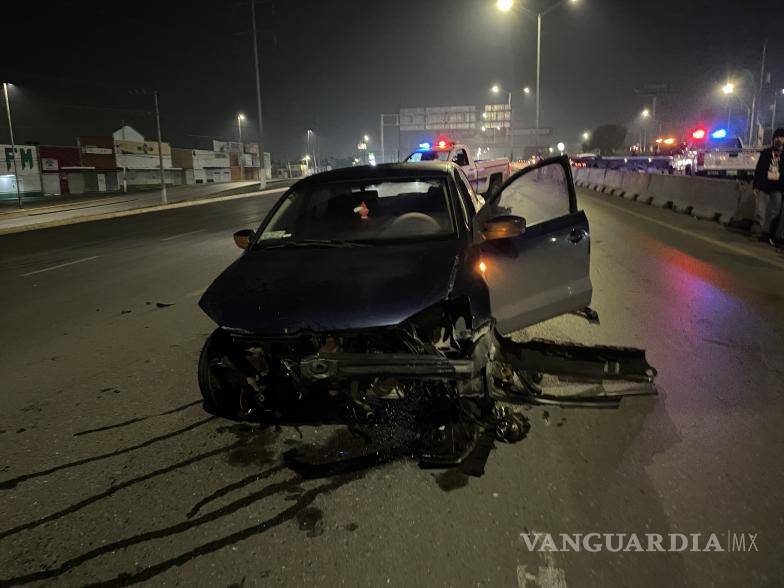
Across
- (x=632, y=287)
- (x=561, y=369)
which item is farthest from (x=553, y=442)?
(x=632, y=287)

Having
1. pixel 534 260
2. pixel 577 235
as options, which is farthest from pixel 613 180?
pixel 534 260

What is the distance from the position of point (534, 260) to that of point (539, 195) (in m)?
1.25

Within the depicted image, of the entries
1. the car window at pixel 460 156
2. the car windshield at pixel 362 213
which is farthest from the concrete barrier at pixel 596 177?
the car windshield at pixel 362 213

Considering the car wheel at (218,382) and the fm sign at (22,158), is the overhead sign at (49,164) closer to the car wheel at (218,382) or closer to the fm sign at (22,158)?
the fm sign at (22,158)

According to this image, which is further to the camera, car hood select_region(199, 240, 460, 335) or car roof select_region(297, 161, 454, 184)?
car roof select_region(297, 161, 454, 184)

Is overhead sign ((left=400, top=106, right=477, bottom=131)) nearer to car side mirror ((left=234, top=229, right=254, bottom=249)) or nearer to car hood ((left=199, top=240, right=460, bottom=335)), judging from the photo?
car side mirror ((left=234, top=229, right=254, bottom=249))

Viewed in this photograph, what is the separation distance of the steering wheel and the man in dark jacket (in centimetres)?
795

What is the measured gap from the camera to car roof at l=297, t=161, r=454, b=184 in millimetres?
4957

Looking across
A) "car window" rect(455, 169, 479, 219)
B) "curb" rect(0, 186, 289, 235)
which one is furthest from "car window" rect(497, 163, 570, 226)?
"curb" rect(0, 186, 289, 235)

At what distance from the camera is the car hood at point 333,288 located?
3.16 m

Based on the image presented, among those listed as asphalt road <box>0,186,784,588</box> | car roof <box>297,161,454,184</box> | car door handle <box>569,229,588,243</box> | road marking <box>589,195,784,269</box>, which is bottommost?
asphalt road <box>0,186,784,588</box>

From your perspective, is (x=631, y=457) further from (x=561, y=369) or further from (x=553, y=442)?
(x=561, y=369)

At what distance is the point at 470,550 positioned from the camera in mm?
2533

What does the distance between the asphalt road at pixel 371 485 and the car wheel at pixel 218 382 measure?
0.80ft
